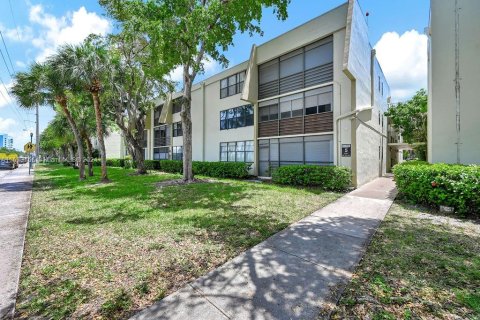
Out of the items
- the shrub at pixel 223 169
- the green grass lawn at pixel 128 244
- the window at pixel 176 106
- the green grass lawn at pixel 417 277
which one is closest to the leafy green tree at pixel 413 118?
the shrub at pixel 223 169

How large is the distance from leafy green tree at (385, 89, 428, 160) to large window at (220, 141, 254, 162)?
592 inches

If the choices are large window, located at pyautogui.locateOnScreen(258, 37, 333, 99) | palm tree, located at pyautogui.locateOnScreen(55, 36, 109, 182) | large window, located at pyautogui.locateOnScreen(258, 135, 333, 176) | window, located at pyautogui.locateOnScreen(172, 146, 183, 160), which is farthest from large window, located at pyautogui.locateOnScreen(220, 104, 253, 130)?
palm tree, located at pyautogui.locateOnScreen(55, 36, 109, 182)

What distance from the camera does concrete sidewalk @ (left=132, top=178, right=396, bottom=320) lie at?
2764 mm

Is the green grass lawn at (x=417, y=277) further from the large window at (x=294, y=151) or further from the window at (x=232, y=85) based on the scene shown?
the window at (x=232, y=85)

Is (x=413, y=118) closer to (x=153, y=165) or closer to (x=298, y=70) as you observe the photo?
(x=298, y=70)

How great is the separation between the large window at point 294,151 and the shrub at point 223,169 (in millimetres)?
1420

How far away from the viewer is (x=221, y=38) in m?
12.8

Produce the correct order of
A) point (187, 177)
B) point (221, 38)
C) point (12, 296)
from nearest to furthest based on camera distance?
point (12, 296)
point (221, 38)
point (187, 177)

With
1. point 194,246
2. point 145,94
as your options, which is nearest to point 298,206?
point 194,246

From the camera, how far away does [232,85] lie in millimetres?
19031

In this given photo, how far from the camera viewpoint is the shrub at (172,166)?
72.5 ft

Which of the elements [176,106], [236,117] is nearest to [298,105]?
[236,117]

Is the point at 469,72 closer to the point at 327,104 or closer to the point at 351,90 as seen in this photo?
the point at 351,90

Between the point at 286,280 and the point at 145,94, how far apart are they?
22.9m
